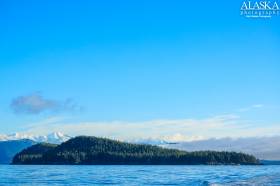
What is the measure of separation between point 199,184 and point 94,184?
13804 mm

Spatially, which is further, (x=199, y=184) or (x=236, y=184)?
(x=199, y=184)

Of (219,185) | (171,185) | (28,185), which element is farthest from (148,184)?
(28,185)

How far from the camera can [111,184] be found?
7800 cm

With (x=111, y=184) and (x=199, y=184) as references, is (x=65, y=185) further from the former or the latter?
(x=199, y=184)

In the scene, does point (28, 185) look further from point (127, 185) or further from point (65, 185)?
point (127, 185)

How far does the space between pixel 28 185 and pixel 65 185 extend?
4.85 m

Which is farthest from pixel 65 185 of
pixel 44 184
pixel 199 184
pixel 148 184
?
pixel 199 184

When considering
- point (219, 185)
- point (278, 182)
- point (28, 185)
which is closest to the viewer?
point (278, 182)

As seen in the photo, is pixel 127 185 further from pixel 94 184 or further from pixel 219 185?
pixel 219 185

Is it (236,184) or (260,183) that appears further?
(236,184)

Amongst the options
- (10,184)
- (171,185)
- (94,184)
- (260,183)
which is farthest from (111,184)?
(260,183)

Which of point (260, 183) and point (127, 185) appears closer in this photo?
point (260, 183)

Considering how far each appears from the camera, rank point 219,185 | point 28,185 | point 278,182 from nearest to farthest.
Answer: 1. point 278,182
2. point 219,185
3. point 28,185

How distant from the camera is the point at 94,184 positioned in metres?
78.1
